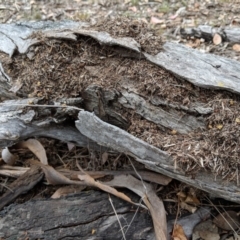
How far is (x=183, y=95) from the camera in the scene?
2.37m

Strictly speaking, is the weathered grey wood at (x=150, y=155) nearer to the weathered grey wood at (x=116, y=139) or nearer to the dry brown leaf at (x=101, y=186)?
the weathered grey wood at (x=116, y=139)

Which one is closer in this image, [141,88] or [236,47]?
[141,88]

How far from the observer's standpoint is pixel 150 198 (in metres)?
2.39

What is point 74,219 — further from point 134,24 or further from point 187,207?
point 134,24

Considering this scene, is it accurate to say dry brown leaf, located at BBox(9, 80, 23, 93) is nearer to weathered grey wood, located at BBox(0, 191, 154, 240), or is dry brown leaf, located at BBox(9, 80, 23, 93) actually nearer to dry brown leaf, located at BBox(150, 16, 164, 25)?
weathered grey wood, located at BBox(0, 191, 154, 240)

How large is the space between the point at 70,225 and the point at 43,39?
112 centimetres

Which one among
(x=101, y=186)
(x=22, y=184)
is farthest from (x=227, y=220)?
(x=22, y=184)

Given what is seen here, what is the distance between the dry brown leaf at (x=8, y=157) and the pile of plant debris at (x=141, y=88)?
359 millimetres

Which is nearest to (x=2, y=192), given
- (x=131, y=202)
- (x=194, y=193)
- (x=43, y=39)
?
(x=131, y=202)

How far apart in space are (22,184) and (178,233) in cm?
93

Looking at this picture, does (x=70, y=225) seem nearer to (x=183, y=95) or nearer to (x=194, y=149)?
(x=194, y=149)

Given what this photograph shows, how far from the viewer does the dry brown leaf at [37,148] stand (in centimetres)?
264

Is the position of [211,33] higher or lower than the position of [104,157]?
higher

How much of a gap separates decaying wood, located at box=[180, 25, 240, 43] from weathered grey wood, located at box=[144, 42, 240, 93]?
103 cm
